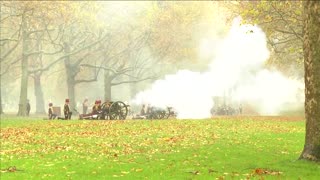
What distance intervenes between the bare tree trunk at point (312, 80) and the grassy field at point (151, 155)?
593 mm

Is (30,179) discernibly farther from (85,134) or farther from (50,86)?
(50,86)

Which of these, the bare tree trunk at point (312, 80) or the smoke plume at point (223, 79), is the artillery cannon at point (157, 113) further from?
the bare tree trunk at point (312, 80)

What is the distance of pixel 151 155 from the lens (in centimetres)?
1481

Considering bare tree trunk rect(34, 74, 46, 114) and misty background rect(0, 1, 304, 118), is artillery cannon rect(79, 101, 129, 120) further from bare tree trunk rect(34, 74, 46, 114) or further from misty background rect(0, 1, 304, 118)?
bare tree trunk rect(34, 74, 46, 114)

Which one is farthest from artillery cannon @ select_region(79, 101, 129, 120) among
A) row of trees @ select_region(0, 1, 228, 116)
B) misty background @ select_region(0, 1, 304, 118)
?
row of trees @ select_region(0, 1, 228, 116)

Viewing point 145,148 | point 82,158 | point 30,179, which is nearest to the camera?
point 30,179

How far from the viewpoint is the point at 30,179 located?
10938 mm

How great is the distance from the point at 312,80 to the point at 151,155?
5649 millimetres

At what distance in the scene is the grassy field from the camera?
11.5 m

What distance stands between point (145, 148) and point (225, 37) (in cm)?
4216

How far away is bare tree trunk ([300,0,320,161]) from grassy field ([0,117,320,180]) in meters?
0.59

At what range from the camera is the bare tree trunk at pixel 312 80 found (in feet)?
41.1

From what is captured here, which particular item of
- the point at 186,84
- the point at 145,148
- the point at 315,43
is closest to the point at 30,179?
the point at 145,148

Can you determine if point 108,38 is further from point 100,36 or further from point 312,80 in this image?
point 312,80
